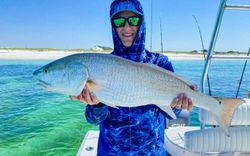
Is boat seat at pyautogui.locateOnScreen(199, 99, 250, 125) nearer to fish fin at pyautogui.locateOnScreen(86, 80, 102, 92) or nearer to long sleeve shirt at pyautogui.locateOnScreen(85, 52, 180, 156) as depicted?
long sleeve shirt at pyautogui.locateOnScreen(85, 52, 180, 156)

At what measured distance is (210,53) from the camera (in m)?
3.32

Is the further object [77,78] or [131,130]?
[131,130]

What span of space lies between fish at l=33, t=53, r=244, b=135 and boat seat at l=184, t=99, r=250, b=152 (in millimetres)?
1496

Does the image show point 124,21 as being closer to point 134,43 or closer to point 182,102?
point 134,43

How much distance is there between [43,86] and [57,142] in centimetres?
459

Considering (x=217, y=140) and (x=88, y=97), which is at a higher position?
(x=88, y=97)

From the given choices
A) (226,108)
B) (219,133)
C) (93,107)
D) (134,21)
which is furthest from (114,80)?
(219,133)

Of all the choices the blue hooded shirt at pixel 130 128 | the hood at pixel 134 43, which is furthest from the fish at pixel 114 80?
the hood at pixel 134 43

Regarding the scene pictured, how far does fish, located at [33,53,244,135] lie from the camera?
1.79 meters

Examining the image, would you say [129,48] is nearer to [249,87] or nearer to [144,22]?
[144,22]

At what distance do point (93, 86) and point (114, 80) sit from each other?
131 mm

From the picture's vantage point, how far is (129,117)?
2.00m

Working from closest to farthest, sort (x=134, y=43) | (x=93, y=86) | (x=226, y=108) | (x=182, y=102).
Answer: (x=93, y=86)
(x=182, y=102)
(x=226, y=108)
(x=134, y=43)

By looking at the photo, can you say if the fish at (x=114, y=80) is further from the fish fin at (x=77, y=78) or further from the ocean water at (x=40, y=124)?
the ocean water at (x=40, y=124)
